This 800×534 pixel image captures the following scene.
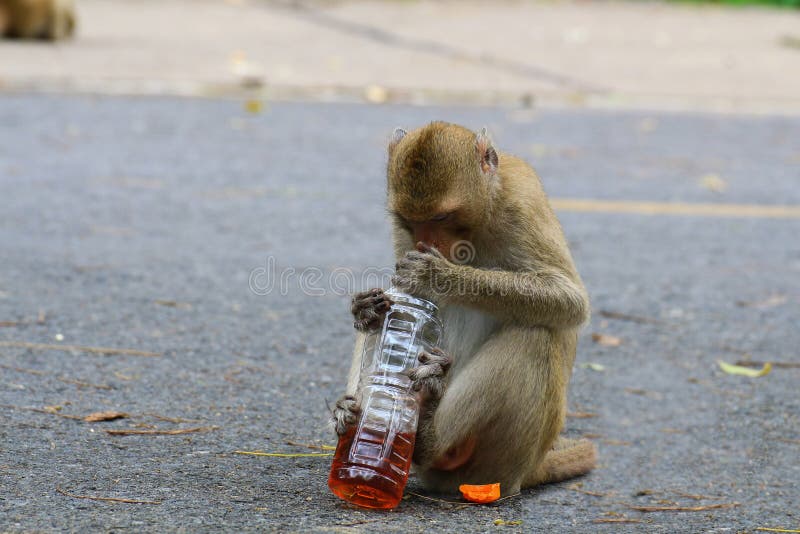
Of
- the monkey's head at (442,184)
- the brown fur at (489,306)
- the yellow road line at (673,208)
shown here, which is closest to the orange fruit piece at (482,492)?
the brown fur at (489,306)

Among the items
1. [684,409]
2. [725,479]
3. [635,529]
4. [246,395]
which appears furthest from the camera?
[684,409]

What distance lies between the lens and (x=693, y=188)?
9102mm

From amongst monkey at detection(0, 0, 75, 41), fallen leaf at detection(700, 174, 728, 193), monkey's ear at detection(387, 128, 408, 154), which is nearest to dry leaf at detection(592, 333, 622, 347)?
monkey's ear at detection(387, 128, 408, 154)

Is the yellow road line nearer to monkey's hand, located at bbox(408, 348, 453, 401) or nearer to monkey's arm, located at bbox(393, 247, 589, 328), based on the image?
monkey's arm, located at bbox(393, 247, 589, 328)

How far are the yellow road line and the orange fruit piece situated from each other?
449 centimetres

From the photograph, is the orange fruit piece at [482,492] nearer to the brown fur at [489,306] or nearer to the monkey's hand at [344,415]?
the brown fur at [489,306]

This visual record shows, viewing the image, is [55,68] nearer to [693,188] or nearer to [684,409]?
[693,188]

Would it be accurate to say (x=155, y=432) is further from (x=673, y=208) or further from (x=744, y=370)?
(x=673, y=208)

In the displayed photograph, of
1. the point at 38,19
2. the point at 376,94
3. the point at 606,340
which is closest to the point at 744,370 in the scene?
the point at 606,340

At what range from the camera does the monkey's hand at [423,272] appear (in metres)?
3.92

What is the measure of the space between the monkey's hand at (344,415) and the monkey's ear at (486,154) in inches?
34.9

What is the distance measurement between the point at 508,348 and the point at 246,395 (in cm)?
141

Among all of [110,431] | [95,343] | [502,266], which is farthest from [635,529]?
[95,343]

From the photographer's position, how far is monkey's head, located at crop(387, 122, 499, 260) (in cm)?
392
